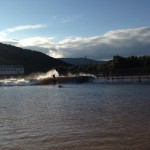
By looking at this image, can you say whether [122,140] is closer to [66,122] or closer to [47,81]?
[66,122]

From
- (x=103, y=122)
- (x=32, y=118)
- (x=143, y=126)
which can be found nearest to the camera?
(x=143, y=126)

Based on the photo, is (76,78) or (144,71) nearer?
(76,78)

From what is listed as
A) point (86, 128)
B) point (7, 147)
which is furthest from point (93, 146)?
point (86, 128)

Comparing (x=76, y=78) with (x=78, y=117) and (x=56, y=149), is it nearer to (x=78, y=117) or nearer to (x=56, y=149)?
(x=78, y=117)

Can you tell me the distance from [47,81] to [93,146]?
133 meters

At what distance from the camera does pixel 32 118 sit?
88.9 ft

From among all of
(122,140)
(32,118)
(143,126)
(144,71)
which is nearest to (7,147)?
(122,140)

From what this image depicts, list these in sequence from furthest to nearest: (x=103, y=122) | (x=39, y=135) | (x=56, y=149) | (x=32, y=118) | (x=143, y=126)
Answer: (x=32, y=118) < (x=103, y=122) < (x=143, y=126) < (x=39, y=135) < (x=56, y=149)

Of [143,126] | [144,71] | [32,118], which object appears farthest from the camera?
[144,71]

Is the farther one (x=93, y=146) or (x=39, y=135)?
(x=39, y=135)

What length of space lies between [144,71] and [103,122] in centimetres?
16616

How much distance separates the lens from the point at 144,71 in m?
187

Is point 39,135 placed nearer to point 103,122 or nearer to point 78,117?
point 103,122

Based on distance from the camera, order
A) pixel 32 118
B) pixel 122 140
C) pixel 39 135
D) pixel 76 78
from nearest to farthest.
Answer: pixel 122 140
pixel 39 135
pixel 32 118
pixel 76 78
